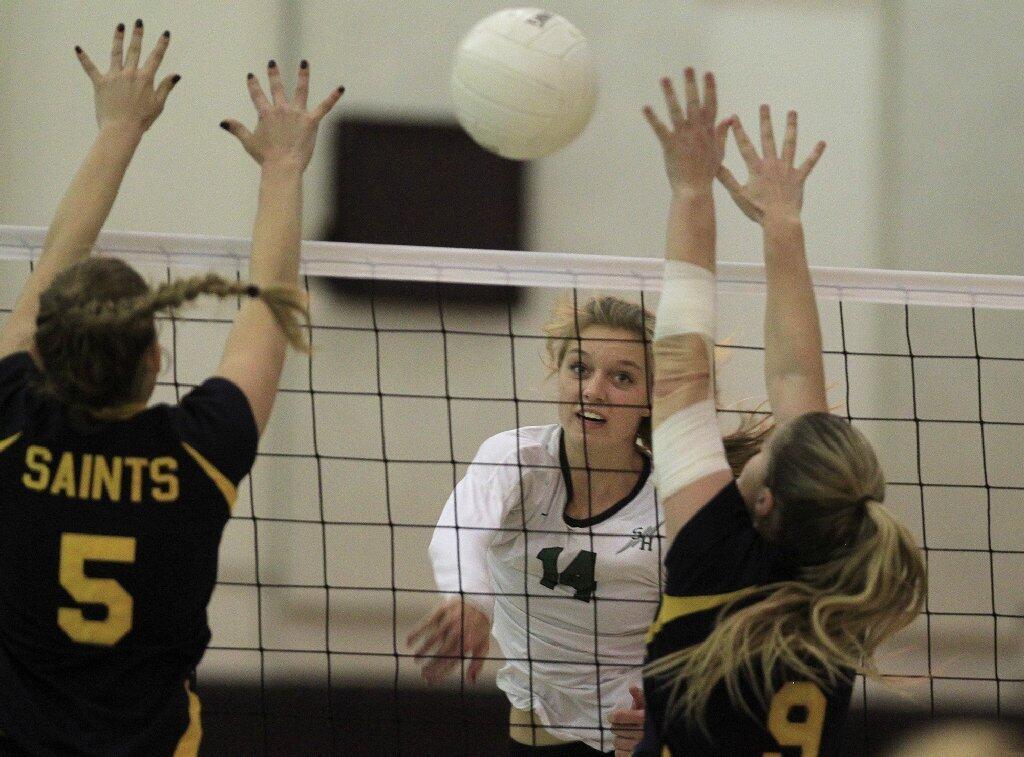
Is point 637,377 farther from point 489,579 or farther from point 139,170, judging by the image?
point 139,170

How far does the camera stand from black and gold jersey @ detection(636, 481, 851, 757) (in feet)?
7.25

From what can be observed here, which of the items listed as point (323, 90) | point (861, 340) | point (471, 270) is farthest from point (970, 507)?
point (471, 270)

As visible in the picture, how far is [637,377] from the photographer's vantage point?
3.50 metres

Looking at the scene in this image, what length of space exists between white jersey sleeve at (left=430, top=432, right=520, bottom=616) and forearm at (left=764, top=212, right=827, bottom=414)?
3.43 ft

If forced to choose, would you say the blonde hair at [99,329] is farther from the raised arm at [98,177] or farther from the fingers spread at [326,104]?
the fingers spread at [326,104]

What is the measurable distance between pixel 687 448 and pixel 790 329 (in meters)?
0.36

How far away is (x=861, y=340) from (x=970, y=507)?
934mm

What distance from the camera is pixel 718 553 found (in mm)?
2209

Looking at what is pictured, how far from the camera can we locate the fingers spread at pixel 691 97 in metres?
Answer: 2.48

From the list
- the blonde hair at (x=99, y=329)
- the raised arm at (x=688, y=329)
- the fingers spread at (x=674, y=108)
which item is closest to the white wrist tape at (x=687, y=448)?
the raised arm at (x=688, y=329)

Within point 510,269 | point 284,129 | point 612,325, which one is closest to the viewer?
point 284,129

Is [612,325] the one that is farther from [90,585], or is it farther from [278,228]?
[90,585]

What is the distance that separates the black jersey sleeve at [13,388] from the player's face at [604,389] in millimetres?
1517

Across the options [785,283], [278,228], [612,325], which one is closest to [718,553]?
[785,283]
